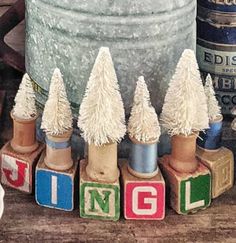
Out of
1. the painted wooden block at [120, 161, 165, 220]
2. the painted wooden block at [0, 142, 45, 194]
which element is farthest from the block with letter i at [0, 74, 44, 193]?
the painted wooden block at [120, 161, 165, 220]

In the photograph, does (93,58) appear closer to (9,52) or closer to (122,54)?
(122,54)

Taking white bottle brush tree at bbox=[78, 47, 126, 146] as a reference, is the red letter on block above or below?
below

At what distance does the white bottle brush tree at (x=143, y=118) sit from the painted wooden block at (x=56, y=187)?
0.10 m

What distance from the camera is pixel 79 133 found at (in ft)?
3.50

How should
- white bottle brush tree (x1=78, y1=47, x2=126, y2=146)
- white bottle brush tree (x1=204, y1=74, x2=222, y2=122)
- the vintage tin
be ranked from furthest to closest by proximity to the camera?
the vintage tin → white bottle brush tree (x1=204, y1=74, x2=222, y2=122) → white bottle brush tree (x1=78, y1=47, x2=126, y2=146)

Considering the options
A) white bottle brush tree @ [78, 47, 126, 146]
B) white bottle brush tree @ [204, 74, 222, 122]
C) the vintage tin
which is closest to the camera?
white bottle brush tree @ [78, 47, 126, 146]

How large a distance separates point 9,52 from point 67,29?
0.25 metres

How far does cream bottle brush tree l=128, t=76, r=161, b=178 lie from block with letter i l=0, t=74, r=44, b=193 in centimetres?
14

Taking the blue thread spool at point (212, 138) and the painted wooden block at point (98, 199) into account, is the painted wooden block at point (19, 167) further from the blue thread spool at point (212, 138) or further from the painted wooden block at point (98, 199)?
the blue thread spool at point (212, 138)

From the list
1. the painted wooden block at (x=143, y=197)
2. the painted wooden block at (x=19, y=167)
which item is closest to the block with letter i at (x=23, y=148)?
the painted wooden block at (x=19, y=167)

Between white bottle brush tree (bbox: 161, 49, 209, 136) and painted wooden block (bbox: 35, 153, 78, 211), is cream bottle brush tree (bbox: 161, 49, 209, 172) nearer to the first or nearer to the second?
white bottle brush tree (bbox: 161, 49, 209, 136)

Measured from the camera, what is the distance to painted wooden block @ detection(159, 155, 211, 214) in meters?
0.99

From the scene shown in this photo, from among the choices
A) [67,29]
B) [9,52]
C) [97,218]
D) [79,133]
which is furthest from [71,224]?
[9,52]

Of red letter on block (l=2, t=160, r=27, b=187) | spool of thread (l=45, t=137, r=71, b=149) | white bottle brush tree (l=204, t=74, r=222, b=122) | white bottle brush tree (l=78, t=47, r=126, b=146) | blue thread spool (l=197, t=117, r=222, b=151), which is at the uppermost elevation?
white bottle brush tree (l=78, t=47, r=126, b=146)
